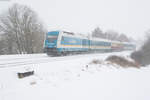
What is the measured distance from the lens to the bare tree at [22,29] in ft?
71.1

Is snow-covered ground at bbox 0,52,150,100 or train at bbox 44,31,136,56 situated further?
train at bbox 44,31,136,56

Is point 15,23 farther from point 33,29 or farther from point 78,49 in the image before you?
point 78,49

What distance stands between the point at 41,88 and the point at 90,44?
15233 millimetres

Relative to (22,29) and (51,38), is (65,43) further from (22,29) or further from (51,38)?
(22,29)

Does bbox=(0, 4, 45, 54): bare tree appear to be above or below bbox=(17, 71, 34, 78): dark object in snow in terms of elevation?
Answer: above

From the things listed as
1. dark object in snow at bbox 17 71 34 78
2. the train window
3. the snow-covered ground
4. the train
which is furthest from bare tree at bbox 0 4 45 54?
dark object in snow at bbox 17 71 34 78

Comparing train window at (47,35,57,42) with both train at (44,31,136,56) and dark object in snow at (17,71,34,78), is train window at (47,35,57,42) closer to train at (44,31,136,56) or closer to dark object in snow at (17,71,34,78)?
train at (44,31,136,56)

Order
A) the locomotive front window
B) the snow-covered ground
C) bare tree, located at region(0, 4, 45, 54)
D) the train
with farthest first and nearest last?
bare tree, located at region(0, 4, 45, 54) → the locomotive front window → the train → the snow-covered ground

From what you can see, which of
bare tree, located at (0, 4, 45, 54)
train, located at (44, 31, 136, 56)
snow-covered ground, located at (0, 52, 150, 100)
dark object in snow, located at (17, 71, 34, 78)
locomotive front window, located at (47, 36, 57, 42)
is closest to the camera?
snow-covered ground, located at (0, 52, 150, 100)

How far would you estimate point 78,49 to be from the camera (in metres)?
15.9

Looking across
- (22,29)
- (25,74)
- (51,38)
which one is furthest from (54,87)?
(22,29)

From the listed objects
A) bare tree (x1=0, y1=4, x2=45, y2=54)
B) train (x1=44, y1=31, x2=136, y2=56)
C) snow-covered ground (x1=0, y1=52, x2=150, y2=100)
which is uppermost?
bare tree (x1=0, y1=4, x2=45, y2=54)

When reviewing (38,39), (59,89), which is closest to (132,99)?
(59,89)

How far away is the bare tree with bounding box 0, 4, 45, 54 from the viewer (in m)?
21.7
